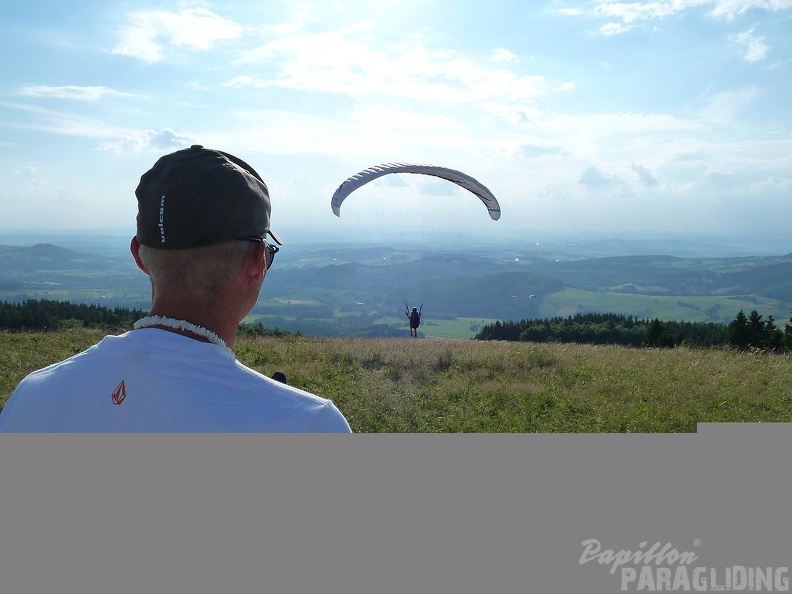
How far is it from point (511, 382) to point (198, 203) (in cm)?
1175

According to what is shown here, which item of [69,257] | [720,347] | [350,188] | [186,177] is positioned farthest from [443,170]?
[69,257]

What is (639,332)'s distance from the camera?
3275 centimetres

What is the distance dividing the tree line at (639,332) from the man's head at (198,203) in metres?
23.4

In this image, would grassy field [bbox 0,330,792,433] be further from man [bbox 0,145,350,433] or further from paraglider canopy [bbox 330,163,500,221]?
man [bbox 0,145,350,433]

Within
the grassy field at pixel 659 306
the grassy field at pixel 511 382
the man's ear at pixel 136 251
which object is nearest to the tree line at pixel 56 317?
the grassy field at pixel 511 382

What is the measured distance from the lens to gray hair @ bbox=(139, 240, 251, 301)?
1.77m

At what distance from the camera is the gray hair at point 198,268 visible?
5.80 feet

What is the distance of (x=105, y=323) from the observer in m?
22.3

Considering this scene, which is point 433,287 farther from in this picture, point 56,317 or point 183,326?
point 183,326

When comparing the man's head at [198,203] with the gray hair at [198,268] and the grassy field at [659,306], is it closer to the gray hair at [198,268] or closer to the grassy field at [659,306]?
the gray hair at [198,268]

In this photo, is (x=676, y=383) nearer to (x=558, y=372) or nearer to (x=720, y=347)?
(x=558, y=372)

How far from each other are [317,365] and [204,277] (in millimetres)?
12178

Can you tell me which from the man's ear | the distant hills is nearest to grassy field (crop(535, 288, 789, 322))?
the distant hills

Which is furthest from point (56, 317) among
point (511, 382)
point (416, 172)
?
point (511, 382)
